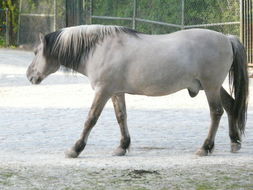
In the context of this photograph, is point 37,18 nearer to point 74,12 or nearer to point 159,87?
point 74,12

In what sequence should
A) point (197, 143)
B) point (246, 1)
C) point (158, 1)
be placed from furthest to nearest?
point (158, 1) < point (246, 1) < point (197, 143)

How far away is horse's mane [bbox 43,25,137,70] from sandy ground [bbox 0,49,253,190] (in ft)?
3.49

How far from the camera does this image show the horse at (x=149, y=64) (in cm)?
788

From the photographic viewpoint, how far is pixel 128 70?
7918 millimetres

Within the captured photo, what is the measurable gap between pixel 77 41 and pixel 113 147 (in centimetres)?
136

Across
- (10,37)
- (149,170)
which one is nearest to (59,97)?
(149,170)

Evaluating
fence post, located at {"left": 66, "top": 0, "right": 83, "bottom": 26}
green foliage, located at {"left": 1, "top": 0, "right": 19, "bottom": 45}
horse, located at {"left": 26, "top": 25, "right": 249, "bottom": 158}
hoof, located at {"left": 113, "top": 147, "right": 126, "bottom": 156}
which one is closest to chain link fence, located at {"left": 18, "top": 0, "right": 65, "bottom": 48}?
fence post, located at {"left": 66, "top": 0, "right": 83, "bottom": 26}

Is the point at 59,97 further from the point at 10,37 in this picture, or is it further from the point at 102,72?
the point at 10,37

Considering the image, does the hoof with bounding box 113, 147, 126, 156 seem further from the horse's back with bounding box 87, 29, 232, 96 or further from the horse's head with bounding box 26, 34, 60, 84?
the horse's head with bounding box 26, 34, 60, 84

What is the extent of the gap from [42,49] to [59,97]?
5.29 m

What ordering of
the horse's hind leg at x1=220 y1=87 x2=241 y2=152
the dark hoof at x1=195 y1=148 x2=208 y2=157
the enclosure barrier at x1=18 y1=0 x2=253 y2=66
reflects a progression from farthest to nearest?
the enclosure barrier at x1=18 y1=0 x2=253 y2=66 < the horse's hind leg at x1=220 y1=87 x2=241 y2=152 < the dark hoof at x1=195 y1=148 x2=208 y2=157

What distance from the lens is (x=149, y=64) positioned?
26.0ft

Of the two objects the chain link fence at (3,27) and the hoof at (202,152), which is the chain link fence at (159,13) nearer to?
the chain link fence at (3,27)

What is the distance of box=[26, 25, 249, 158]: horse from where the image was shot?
7.88 meters
